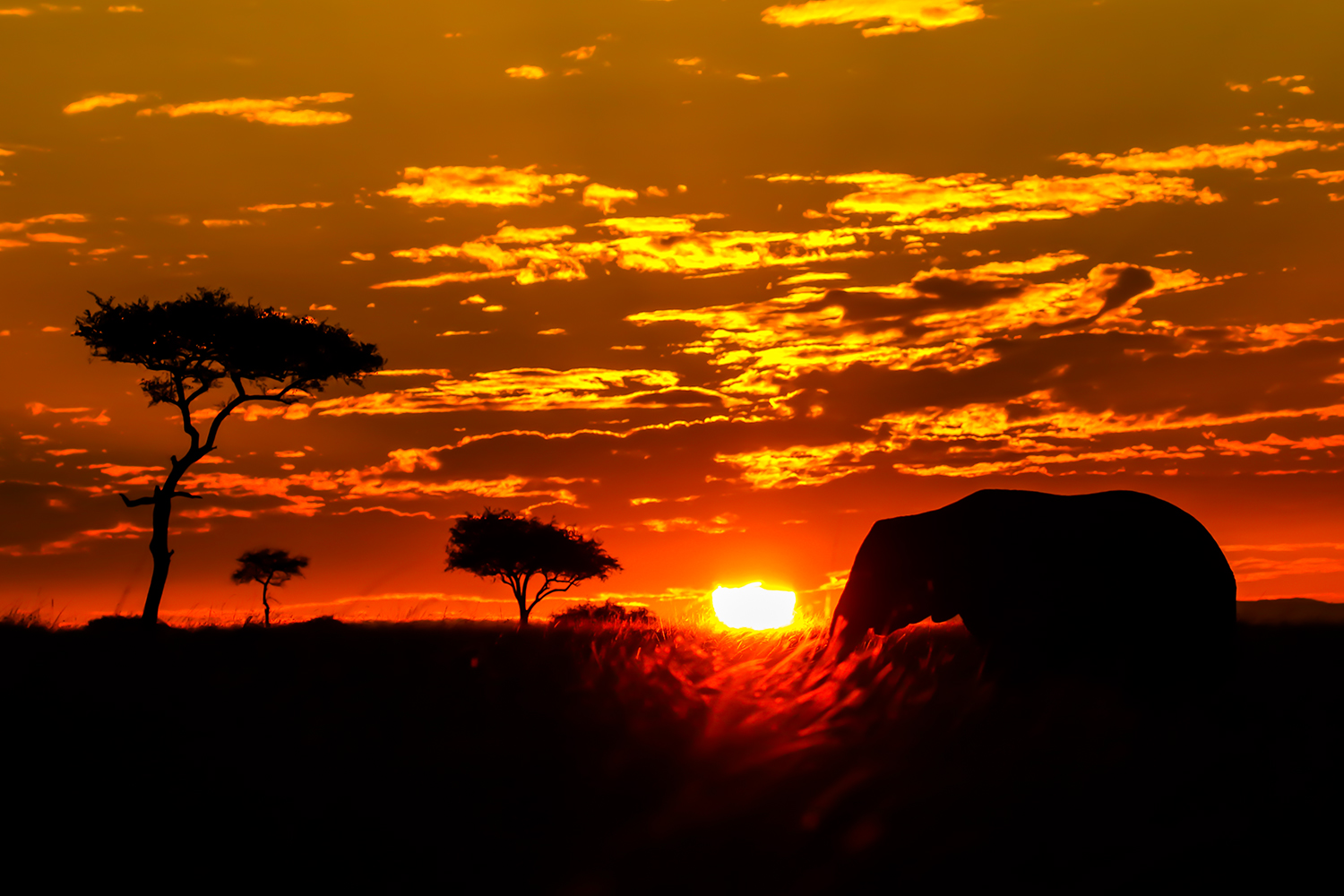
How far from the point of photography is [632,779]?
18.3 feet

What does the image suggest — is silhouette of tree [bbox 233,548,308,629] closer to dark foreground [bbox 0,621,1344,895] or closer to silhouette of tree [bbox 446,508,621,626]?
silhouette of tree [bbox 446,508,621,626]

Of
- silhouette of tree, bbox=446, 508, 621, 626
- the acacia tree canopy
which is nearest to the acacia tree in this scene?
the acacia tree canopy

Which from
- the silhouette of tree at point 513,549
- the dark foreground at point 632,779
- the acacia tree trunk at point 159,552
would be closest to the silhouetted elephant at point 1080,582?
the dark foreground at point 632,779

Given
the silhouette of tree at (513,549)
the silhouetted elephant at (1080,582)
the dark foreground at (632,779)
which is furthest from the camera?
the silhouette of tree at (513,549)

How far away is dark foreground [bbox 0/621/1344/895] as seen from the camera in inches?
168

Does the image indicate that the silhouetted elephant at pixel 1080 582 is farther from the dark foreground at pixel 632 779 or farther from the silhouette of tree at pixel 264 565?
the silhouette of tree at pixel 264 565

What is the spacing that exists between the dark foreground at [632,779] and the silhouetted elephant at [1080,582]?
52.4 inches

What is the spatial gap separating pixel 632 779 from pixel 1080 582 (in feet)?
19.3

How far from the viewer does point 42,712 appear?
18.6ft

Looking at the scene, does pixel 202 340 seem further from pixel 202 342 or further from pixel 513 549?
pixel 513 549

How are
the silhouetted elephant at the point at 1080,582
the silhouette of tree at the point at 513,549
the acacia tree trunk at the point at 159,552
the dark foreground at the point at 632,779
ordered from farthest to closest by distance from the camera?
the silhouette of tree at the point at 513,549
the acacia tree trunk at the point at 159,552
the silhouetted elephant at the point at 1080,582
the dark foreground at the point at 632,779

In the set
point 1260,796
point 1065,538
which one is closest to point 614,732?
point 1260,796

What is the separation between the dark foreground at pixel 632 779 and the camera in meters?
4.27

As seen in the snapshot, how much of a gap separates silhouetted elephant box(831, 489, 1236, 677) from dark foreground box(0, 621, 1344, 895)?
52.4 inches
